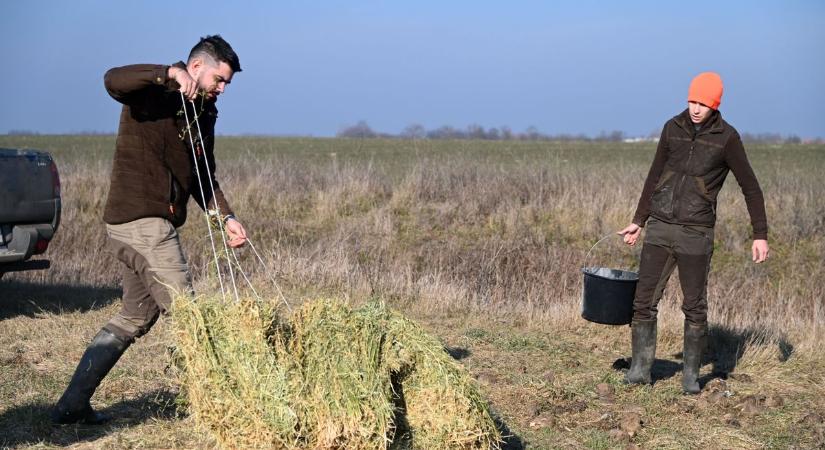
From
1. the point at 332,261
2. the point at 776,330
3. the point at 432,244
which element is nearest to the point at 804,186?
the point at 432,244

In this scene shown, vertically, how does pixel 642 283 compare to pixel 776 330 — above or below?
above

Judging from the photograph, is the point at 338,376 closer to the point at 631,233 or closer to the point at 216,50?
the point at 216,50

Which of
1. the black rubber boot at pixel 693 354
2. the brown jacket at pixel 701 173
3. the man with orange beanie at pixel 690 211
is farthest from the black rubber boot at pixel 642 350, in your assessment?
the brown jacket at pixel 701 173

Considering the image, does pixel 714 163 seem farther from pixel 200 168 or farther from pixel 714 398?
pixel 200 168

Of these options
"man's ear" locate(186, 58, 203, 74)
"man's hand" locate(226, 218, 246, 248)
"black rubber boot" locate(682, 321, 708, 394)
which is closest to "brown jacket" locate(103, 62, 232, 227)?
"man's ear" locate(186, 58, 203, 74)

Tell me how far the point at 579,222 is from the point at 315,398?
1190cm

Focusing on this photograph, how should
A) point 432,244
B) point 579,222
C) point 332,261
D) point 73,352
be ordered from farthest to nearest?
point 579,222
point 432,244
point 332,261
point 73,352

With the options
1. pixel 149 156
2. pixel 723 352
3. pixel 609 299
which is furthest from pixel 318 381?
pixel 723 352

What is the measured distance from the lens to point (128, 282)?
4.54 m

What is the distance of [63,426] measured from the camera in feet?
15.4

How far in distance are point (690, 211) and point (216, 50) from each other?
3.26 m

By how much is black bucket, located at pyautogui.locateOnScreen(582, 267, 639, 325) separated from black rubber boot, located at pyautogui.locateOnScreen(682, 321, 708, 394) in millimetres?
424

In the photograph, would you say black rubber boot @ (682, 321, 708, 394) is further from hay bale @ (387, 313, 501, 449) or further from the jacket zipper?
hay bale @ (387, 313, 501, 449)

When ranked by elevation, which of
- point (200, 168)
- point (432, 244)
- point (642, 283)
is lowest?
point (432, 244)
